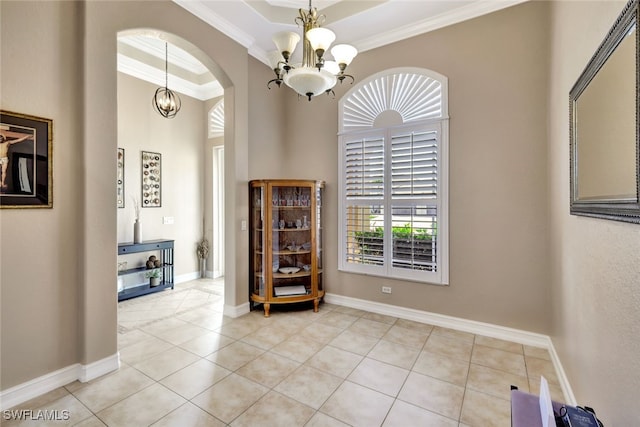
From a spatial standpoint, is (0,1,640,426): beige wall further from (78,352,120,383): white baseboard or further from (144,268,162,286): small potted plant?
(144,268,162,286): small potted plant

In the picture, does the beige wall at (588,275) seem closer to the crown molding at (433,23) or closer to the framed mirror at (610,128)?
the framed mirror at (610,128)

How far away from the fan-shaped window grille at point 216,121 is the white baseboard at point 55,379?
13.9 feet

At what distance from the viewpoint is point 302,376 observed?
7.93ft

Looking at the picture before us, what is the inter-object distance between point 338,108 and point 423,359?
10.7ft

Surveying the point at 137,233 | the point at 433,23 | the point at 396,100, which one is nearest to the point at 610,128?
the point at 396,100

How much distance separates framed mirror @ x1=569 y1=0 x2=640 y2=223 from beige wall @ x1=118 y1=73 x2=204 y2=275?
18.1 ft

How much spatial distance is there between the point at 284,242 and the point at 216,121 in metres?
3.20

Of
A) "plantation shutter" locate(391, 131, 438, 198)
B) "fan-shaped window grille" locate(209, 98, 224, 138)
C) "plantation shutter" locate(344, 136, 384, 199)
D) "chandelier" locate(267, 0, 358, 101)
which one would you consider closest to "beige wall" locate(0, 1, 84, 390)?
"chandelier" locate(267, 0, 358, 101)

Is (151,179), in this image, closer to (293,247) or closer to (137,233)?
(137,233)

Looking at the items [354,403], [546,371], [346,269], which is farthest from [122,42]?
[546,371]

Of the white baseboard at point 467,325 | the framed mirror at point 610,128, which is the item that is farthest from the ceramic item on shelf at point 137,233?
the framed mirror at point 610,128

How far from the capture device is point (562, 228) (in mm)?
2357

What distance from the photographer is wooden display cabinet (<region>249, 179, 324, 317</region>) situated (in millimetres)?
3789

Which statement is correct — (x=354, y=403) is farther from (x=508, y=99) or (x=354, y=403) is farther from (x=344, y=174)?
(x=508, y=99)
